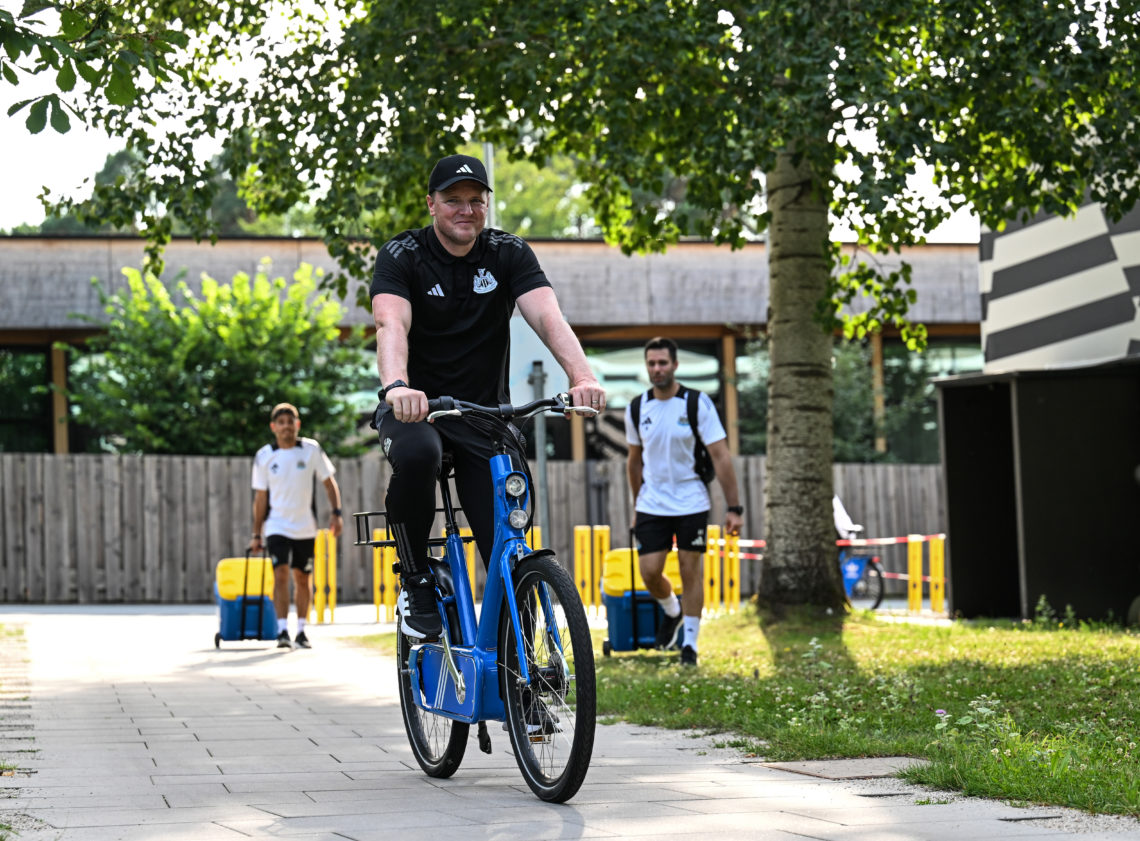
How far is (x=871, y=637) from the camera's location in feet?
40.4

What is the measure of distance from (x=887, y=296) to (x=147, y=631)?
816cm

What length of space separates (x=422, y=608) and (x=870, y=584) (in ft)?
59.5

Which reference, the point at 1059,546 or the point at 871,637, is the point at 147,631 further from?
the point at 1059,546

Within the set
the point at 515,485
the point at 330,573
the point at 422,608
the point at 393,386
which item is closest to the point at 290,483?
the point at 330,573

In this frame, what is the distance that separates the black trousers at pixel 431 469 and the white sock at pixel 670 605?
530 centimetres

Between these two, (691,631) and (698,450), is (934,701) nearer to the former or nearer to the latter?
(691,631)

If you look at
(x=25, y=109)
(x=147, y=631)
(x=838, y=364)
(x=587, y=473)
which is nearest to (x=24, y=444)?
(x=587, y=473)

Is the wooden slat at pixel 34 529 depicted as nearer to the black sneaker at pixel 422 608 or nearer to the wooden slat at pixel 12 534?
the wooden slat at pixel 12 534

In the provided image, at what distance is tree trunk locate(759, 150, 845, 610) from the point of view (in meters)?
13.8

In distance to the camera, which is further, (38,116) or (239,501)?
(239,501)

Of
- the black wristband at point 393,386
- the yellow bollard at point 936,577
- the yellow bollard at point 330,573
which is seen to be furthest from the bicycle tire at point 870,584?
the black wristband at point 393,386

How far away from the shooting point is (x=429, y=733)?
6.20 meters

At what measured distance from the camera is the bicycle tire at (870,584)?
74.8ft

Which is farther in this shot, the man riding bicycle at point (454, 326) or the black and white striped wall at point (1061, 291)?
the black and white striped wall at point (1061, 291)
